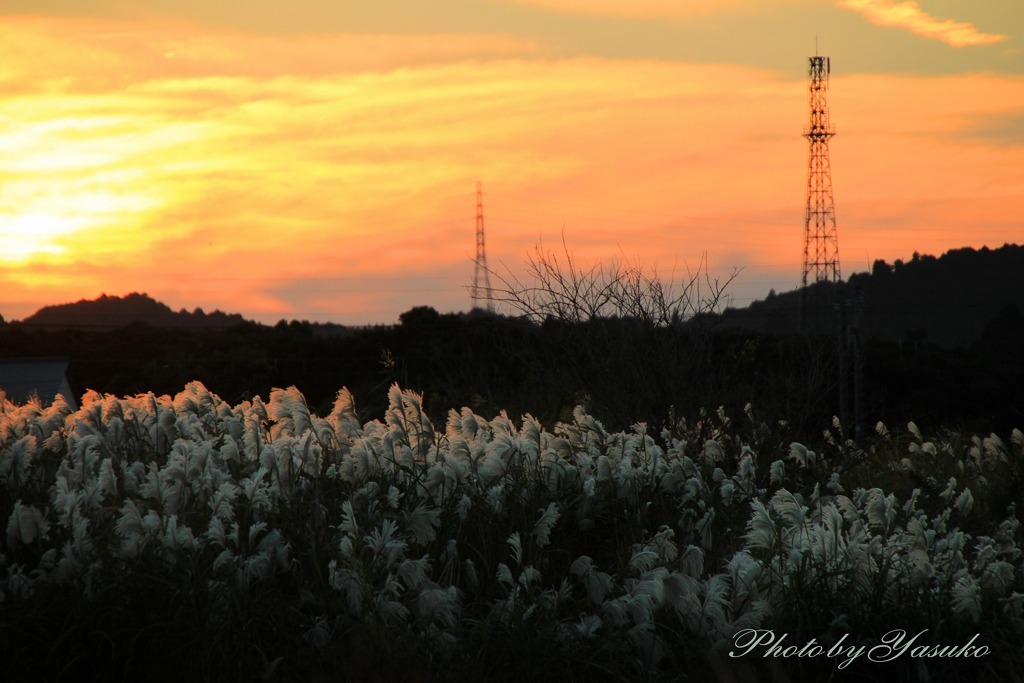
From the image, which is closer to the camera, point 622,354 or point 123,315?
point 622,354

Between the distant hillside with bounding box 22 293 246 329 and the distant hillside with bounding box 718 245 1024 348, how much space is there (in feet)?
91.3

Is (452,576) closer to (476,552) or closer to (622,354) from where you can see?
(476,552)

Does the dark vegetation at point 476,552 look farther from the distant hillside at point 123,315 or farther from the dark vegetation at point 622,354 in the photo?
the distant hillside at point 123,315

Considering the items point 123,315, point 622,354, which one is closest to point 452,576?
point 622,354

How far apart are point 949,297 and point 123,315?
4022 centimetres

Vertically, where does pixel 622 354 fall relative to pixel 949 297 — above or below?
below

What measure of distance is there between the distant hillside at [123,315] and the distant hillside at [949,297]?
27.8 m

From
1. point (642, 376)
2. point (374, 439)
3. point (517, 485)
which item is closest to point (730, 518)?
point (517, 485)

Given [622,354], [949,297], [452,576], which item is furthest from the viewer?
[949,297]

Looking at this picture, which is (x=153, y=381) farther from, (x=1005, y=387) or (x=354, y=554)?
(x=354, y=554)

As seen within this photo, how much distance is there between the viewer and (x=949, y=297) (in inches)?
2008

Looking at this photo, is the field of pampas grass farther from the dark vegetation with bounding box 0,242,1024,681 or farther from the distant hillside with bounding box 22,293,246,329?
the distant hillside with bounding box 22,293,246,329

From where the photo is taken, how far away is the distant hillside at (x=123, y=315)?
1954 inches

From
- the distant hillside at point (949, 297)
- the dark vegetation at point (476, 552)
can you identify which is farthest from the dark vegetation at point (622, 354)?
the dark vegetation at point (476, 552)
